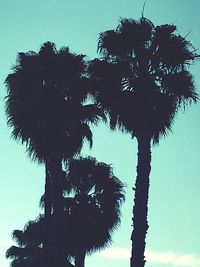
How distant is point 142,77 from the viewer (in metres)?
18.6

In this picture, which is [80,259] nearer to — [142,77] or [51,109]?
[51,109]

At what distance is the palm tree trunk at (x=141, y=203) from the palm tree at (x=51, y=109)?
5.32 metres

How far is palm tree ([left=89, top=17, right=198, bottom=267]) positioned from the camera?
18375 mm

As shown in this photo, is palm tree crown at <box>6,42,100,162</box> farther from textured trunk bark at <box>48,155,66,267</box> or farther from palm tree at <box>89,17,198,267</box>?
palm tree at <box>89,17,198,267</box>

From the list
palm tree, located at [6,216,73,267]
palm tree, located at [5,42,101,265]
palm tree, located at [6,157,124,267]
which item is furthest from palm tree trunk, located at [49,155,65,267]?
palm tree, located at [6,216,73,267]

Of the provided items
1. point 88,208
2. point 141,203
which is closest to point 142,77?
point 141,203

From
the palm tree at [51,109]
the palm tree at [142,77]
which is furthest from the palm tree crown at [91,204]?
the palm tree at [142,77]

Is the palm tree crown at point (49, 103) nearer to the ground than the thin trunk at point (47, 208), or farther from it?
farther from it

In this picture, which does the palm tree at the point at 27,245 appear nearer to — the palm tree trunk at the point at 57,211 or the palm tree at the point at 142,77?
the palm tree trunk at the point at 57,211

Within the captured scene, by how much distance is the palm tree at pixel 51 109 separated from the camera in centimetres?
2261

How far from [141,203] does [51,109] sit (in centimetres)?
781

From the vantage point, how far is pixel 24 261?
33.5 meters

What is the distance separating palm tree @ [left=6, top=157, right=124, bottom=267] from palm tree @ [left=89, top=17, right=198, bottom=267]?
904 centimetres

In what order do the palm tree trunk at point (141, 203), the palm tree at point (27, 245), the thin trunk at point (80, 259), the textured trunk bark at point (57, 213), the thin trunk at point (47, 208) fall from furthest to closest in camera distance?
the palm tree at point (27, 245) → the thin trunk at point (80, 259) → the thin trunk at point (47, 208) → the textured trunk bark at point (57, 213) → the palm tree trunk at point (141, 203)
